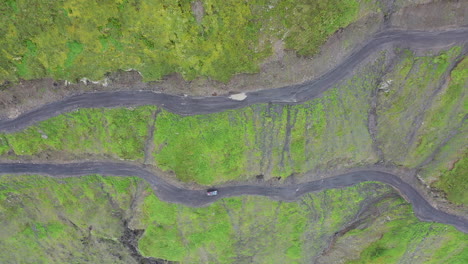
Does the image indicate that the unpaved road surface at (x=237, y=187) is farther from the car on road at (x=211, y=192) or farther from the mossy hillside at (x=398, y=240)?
the mossy hillside at (x=398, y=240)

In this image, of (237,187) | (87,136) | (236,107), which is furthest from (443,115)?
(87,136)

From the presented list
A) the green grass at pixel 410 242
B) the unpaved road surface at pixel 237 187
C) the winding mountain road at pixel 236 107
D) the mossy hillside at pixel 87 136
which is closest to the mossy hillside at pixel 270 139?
the winding mountain road at pixel 236 107

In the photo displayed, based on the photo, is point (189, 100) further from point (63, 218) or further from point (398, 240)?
point (398, 240)

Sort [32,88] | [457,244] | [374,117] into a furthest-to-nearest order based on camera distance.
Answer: [457,244], [374,117], [32,88]

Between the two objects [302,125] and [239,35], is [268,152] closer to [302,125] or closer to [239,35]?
[302,125]

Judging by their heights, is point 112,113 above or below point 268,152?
above

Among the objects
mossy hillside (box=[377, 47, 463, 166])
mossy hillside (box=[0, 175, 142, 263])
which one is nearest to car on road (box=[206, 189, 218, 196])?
mossy hillside (box=[0, 175, 142, 263])

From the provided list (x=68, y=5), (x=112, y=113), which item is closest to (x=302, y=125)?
(x=112, y=113)
